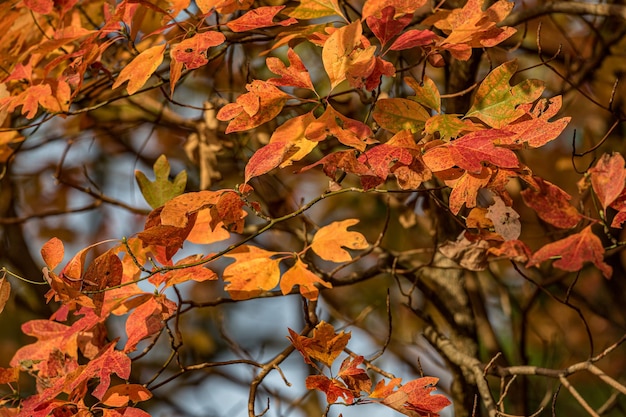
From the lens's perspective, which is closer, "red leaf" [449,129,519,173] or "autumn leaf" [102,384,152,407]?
"red leaf" [449,129,519,173]

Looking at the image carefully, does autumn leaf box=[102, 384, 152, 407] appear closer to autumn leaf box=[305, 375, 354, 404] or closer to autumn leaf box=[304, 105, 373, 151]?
autumn leaf box=[305, 375, 354, 404]

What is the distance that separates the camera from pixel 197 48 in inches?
39.9

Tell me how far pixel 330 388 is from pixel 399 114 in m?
0.36

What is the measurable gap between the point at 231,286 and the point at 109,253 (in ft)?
0.61

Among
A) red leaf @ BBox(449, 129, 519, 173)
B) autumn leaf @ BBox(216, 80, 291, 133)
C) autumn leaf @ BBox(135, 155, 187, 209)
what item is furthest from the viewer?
autumn leaf @ BBox(135, 155, 187, 209)

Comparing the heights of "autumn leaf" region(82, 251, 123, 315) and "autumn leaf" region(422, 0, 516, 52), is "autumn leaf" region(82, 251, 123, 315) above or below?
below

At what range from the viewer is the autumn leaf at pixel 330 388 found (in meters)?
0.96

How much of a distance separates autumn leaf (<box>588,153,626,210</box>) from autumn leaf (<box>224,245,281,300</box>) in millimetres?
441

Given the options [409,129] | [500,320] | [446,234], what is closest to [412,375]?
[500,320]

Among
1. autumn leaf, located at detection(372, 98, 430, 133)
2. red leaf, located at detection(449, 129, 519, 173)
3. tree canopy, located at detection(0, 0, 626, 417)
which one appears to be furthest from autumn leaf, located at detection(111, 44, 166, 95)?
red leaf, located at detection(449, 129, 519, 173)

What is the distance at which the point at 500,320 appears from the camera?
2.67 metres

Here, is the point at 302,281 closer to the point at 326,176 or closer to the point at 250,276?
the point at 250,276

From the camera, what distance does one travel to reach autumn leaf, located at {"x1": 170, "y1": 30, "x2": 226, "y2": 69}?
39.3 inches

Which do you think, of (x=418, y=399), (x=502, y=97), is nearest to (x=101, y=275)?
(x=418, y=399)
